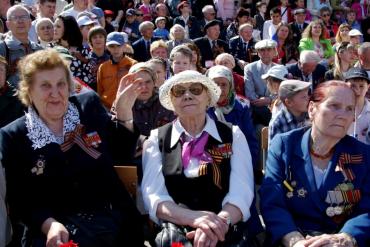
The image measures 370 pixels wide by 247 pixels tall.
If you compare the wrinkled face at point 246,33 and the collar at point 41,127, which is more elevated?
the collar at point 41,127

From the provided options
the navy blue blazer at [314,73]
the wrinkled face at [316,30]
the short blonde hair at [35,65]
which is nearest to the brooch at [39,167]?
the short blonde hair at [35,65]

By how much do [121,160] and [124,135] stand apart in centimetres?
30

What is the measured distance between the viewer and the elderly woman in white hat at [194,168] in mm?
3119

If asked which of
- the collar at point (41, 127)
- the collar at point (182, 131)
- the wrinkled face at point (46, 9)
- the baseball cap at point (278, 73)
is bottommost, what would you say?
the baseball cap at point (278, 73)

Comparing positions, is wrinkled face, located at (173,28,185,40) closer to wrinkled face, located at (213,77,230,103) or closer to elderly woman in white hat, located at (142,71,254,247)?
wrinkled face, located at (213,77,230,103)

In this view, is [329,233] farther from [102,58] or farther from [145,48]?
[145,48]

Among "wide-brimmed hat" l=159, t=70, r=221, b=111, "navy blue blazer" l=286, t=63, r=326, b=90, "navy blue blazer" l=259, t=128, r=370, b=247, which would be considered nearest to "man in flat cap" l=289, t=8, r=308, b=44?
"navy blue blazer" l=286, t=63, r=326, b=90

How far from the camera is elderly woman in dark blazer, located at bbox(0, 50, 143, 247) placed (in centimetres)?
308

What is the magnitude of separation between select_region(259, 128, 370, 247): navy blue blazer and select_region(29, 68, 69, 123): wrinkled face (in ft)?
4.33

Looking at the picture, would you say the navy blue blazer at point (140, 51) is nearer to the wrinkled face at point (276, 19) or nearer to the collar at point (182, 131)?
the wrinkled face at point (276, 19)

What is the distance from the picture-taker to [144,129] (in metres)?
4.66

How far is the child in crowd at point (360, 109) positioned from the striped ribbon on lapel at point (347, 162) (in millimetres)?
1733

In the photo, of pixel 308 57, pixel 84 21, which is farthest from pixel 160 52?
pixel 308 57

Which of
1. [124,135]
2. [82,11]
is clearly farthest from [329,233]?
[82,11]
